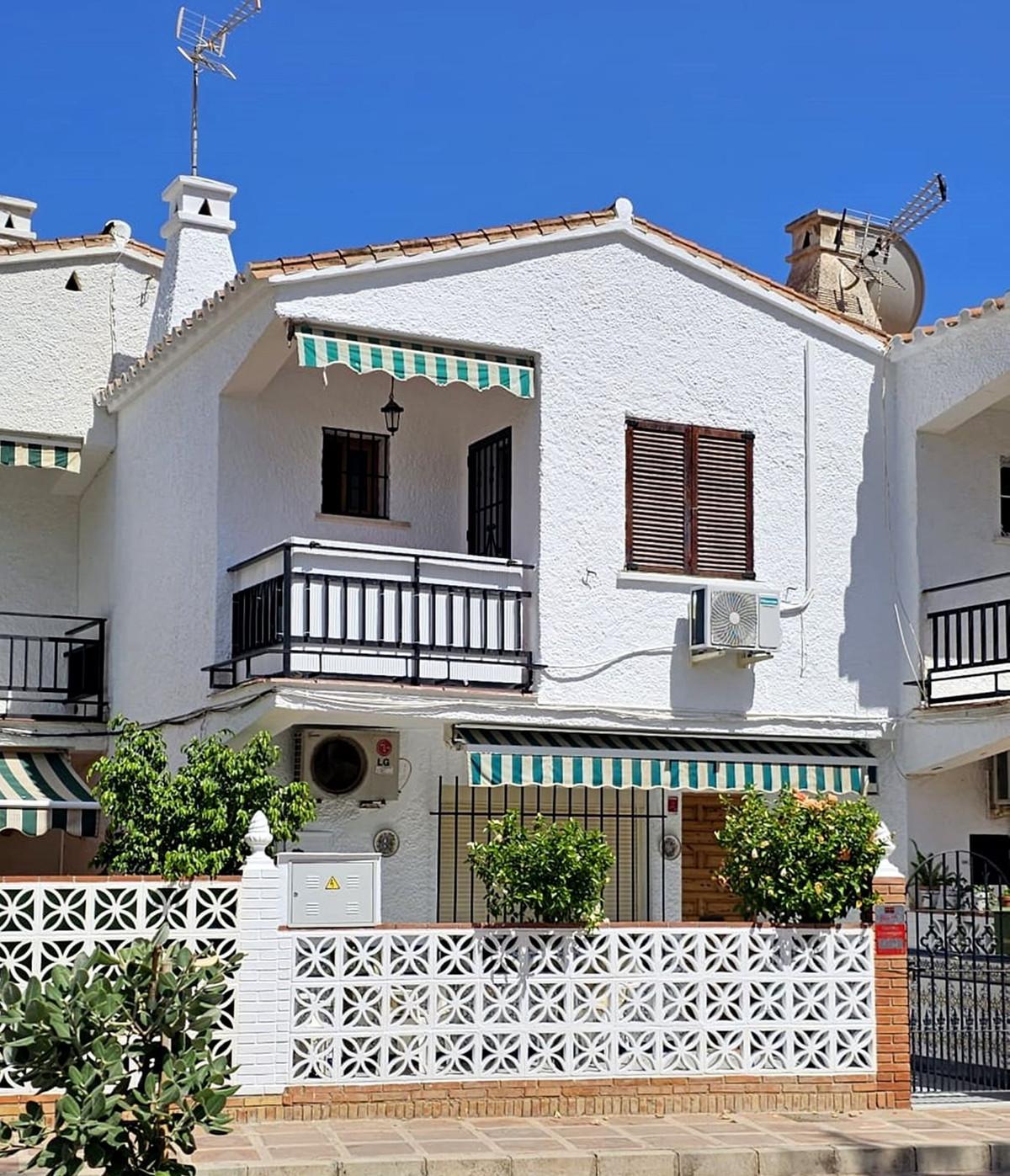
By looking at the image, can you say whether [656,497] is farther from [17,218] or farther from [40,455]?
[17,218]

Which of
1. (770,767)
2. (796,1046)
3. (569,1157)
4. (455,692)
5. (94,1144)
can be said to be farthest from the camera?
(770,767)

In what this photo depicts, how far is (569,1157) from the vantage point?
1159cm

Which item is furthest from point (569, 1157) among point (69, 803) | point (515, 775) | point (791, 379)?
point (791, 379)

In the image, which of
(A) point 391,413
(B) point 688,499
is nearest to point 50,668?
(A) point 391,413

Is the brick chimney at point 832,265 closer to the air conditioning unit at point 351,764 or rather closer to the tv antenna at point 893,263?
the tv antenna at point 893,263

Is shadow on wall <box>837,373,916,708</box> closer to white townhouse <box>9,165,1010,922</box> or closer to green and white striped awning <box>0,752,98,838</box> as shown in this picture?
white townhouse <box>9,165,1010,922</box>

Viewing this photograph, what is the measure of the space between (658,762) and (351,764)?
3.05 m

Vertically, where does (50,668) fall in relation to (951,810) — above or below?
above

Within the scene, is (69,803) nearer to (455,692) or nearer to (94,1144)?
(455,692)

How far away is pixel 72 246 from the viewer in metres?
21.2

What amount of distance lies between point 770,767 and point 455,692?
11.5ft

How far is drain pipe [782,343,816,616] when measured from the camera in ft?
59.7

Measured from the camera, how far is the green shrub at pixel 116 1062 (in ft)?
29.2

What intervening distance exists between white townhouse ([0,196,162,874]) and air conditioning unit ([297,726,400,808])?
139 inches
